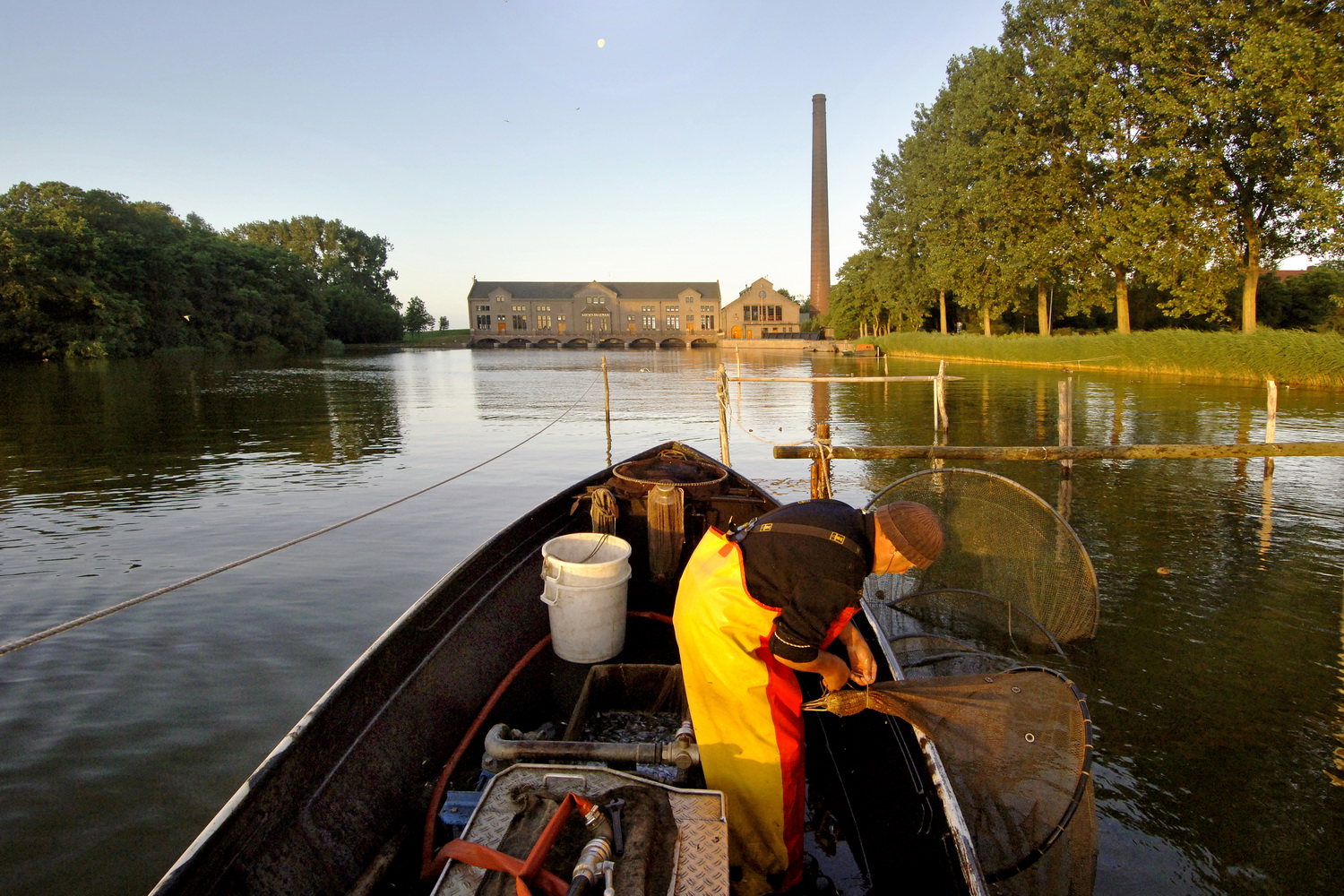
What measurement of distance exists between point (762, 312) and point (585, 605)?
96849 millimetres

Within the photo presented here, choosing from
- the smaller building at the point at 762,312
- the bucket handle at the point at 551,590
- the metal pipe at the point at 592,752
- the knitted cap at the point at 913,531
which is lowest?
the metal pipe at the point at 592,752

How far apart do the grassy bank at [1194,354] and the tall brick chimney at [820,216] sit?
49277 mm

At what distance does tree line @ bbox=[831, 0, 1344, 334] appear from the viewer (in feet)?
80.7

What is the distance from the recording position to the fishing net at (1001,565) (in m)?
A: 5.81

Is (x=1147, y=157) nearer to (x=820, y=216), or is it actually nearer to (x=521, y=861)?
(x=521, y=861)

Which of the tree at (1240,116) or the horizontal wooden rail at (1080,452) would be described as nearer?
the horizontal wooden rail at (1080,452)

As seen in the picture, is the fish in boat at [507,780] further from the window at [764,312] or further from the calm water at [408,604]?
the window at [764,312]

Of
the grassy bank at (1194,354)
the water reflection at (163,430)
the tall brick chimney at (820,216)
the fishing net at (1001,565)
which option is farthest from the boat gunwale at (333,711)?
the tall brick chimney at (820,216)

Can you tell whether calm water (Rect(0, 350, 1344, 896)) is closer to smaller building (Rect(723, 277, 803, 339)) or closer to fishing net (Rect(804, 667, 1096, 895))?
fishing net (Rect(804, 667, 1096, 895))

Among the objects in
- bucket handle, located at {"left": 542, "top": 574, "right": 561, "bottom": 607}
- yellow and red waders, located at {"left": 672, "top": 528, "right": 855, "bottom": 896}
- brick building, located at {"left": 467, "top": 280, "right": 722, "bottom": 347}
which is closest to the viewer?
yellow and red waders, located at {"left": 672, "top": 528, "right": 855, "bottom": 896}

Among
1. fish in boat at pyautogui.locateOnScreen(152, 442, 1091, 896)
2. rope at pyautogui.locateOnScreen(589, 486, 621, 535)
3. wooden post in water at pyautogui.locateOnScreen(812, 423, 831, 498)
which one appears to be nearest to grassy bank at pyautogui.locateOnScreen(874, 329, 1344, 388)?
wooden post in water at pyautogui.locateOnScreen(812, 423, 831, 498)

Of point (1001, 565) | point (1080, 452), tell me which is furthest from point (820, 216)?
point (1001, 565)

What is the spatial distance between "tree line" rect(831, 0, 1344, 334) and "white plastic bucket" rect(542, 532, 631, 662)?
2866cm

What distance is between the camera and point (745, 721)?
3.16 metres
